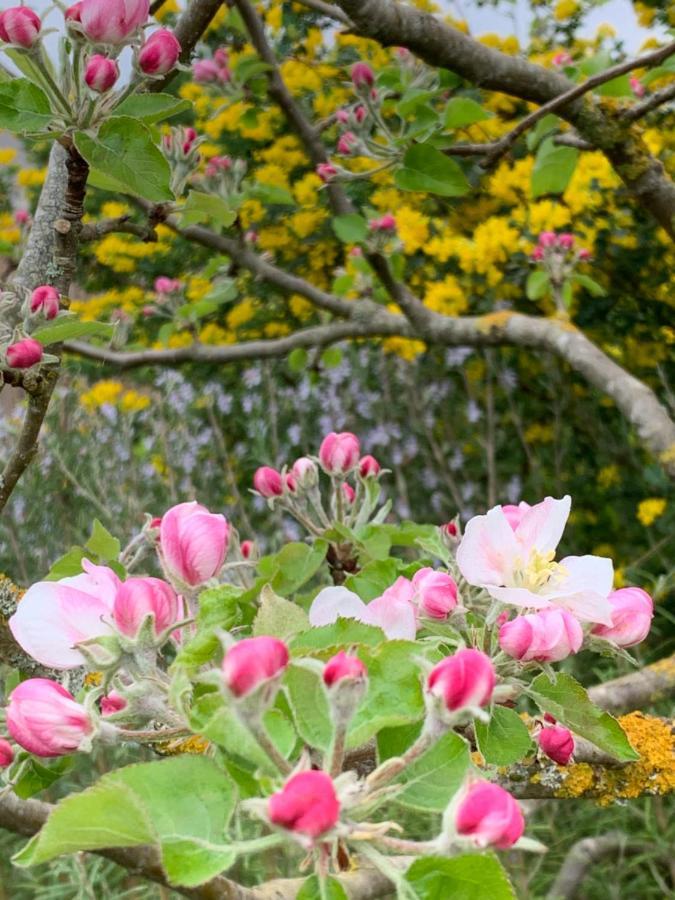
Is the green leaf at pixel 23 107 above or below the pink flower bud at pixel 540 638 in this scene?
above

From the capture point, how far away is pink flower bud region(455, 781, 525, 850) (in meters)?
0.27

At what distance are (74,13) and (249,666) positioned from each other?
47cm

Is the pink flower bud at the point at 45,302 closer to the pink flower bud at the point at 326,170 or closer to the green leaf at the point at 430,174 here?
the green leaf at the point at 430,174

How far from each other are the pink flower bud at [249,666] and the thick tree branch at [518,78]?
0.80 meters

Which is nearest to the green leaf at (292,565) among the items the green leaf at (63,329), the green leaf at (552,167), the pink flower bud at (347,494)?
the pink flower bud at (347,494)

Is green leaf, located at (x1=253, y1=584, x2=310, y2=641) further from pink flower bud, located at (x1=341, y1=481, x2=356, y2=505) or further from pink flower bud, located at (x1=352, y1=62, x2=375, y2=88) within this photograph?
pink flower bud, located at (x1=352, y1=62, x2=375, y2=88)

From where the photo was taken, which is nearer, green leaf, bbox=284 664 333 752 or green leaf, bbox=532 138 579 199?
green leaf, bbox=284 664 333 752

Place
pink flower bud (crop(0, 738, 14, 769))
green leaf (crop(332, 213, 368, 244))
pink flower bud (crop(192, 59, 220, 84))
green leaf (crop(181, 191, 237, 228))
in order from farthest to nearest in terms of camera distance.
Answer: pink flower bud (crop(192, 59, 220, 84)), green leaf (crop(332, 213, 368, 244)), green leaf (crop(181, 191, 237, 228)), pink flower bud (crop(0, 738, 14, 769))

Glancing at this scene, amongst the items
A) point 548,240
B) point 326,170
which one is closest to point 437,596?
point 326,170

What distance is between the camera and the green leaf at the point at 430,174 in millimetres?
977

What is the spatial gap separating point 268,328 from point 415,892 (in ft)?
8.47

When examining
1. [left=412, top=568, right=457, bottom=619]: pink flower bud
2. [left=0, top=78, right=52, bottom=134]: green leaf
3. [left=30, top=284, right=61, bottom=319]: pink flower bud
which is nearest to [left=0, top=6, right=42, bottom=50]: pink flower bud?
[left=0, top=78, right=52, bottom=134]: green leaf

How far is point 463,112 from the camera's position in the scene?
39.9 inches

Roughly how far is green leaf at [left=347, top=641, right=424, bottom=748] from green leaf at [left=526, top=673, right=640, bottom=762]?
0.33 ft
